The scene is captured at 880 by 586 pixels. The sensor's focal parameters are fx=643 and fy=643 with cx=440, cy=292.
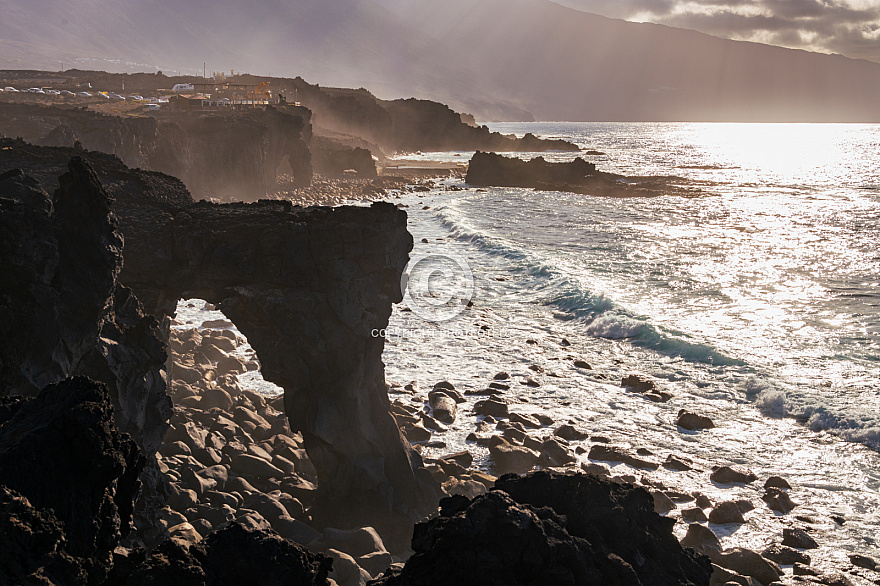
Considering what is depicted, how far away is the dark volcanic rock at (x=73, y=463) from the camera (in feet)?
17.1

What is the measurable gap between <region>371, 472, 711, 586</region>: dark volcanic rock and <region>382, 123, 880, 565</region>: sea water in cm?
755

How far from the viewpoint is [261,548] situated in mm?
6105

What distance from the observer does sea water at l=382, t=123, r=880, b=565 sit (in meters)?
16.8

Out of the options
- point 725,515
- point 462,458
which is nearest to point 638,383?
point 725,515

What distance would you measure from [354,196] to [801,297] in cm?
4226

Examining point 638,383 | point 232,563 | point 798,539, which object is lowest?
point 798,539

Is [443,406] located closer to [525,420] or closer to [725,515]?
[525,420]

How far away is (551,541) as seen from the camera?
20.2 ft

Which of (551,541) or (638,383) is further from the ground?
(551,541)

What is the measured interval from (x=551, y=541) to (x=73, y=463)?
4.36 metres

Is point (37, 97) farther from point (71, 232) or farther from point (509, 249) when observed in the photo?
point (71, 232)

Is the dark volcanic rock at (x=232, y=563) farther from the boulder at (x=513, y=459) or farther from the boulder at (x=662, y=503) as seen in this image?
the boulder at (x=662, y=503)

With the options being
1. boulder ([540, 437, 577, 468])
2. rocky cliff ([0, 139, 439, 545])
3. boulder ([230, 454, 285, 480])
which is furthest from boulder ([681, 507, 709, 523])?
boulder ([230, 454, 285, 480])

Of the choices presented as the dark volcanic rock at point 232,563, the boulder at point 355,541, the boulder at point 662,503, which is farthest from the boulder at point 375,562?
the boulder at point 662,503
